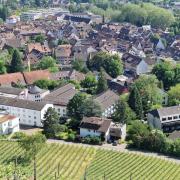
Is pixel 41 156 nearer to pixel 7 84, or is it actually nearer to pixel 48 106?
pixel 48 106

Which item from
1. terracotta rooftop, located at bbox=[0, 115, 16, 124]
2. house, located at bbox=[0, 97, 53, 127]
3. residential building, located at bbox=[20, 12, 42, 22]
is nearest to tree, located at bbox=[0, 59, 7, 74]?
house, located at bbox=[0, 97, 53, 127]

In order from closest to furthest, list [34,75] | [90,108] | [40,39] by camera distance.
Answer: [90,108]
[34,75]
[40,39]

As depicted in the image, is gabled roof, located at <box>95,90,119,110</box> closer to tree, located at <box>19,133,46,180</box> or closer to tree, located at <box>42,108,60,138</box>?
tree, located at <box>42,108,60,138</box>

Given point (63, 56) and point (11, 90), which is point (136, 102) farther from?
point (63, 56)

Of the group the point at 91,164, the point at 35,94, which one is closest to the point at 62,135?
the point at 91,164

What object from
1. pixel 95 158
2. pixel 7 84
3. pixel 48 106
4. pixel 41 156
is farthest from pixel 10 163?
pixel 7 84
